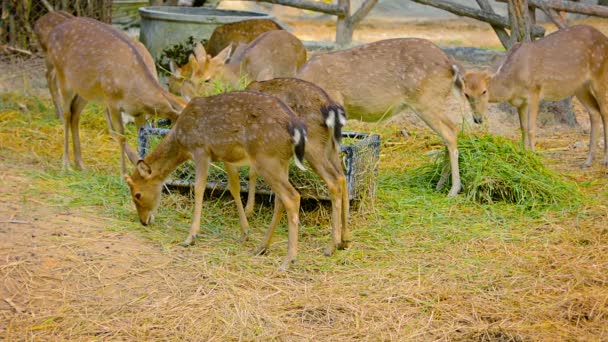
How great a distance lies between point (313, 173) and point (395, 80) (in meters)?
1.51

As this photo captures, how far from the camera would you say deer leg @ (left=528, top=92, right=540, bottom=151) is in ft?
30.9

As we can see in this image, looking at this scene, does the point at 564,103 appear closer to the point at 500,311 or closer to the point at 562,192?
the point at 562,192

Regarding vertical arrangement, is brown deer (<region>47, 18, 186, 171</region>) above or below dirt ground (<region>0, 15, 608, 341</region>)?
above

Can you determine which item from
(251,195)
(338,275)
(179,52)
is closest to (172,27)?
(179,52)

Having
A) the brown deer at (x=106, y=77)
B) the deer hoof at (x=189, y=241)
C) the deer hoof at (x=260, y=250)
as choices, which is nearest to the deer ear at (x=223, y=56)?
the brown deer at (x=106, y=77)

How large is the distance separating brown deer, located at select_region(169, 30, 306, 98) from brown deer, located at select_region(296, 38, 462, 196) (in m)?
1.08

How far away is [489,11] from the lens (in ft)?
40.0

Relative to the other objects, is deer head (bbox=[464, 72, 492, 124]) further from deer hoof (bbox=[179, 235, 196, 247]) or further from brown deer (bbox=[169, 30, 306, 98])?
deer hoof (bbox=[179, 235, 196, 247])

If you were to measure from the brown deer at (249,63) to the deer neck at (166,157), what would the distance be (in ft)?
5.83

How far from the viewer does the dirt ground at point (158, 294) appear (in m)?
5.31

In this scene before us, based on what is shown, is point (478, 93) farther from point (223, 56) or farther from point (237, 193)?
point (237, 193)

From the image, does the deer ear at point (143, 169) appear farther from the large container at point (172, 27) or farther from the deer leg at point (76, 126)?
the large container at point (172, 27)

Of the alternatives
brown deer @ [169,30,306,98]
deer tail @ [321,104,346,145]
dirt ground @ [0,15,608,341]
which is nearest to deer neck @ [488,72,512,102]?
brown deer @ [169,30,306,98]

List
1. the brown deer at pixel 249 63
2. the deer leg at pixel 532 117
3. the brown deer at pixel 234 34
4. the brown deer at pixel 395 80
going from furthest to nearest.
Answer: the brown deer at pixel 234 34
the deer leg at pixel 532 117
the brown deer at pixel 249 63
the brown deer at pixel 395 80
